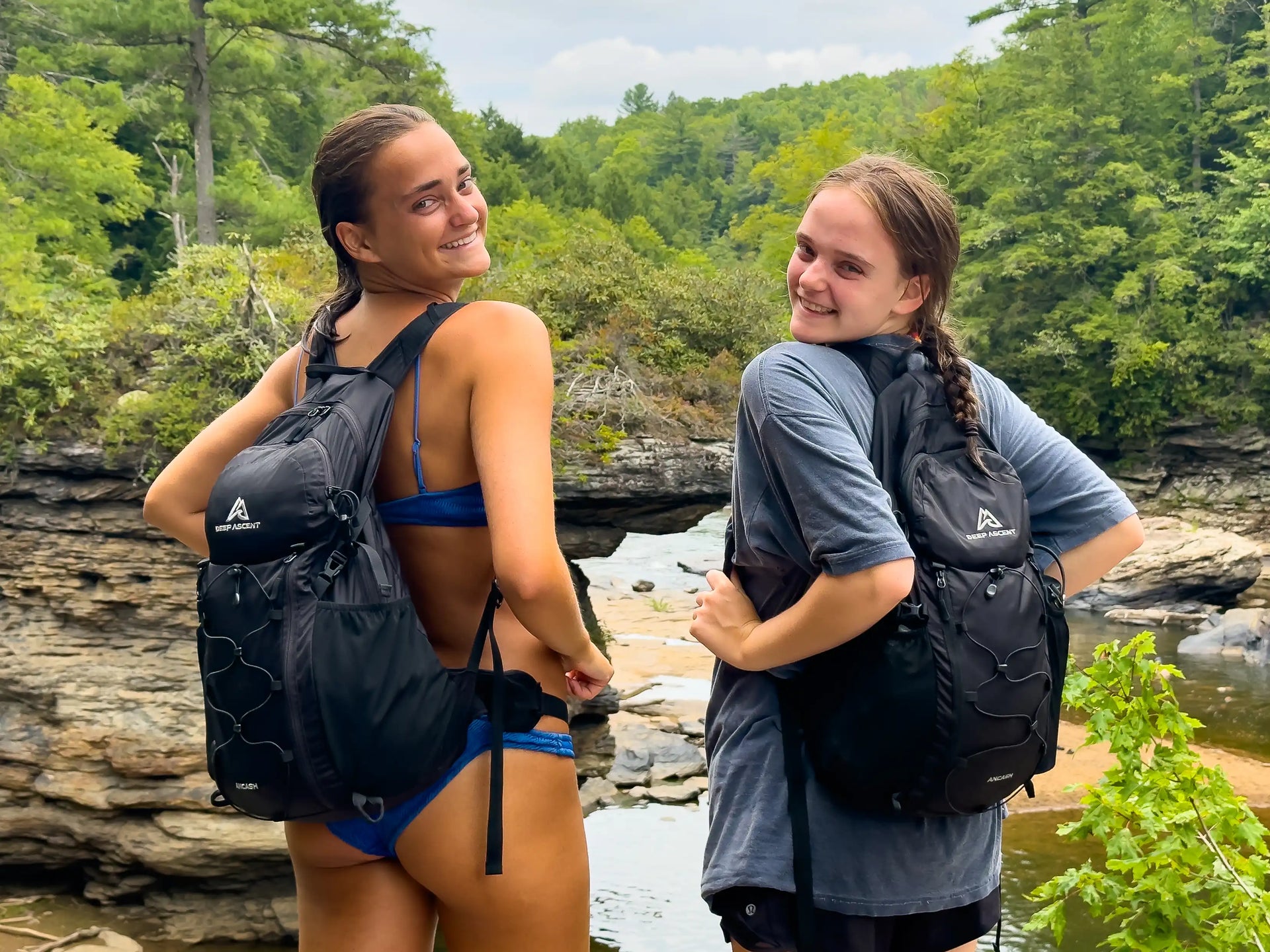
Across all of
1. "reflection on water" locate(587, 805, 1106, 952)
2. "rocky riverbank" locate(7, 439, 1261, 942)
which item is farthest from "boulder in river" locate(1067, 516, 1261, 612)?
"rocky riverbank" locate(7, 439, 1261, 942)

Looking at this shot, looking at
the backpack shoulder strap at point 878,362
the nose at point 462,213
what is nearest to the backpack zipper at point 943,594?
the backpack shoulder strap at point 878,362

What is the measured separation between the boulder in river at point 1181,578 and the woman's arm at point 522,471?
18.6 m

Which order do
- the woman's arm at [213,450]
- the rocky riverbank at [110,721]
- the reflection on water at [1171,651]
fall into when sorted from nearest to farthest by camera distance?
the woman's arm at [213,450], the rocky riverbank at [110,721], the reflection on water at [1171,651]

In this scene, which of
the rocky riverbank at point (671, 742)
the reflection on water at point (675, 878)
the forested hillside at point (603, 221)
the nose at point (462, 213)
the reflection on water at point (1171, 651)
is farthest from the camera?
the reflection on water at point (1171, 651)

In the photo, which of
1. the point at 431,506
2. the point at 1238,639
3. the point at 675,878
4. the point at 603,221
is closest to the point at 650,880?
the point at 675,878

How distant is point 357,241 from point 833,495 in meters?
0.92

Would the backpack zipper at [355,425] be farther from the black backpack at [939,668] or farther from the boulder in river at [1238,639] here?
the boulder in river at [1238,639]

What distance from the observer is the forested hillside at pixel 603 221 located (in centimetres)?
795

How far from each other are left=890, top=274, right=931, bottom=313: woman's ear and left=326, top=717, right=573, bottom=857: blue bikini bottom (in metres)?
0.93

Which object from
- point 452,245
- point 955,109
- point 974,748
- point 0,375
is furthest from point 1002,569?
point 955,109

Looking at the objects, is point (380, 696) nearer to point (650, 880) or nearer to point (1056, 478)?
point (1056, 478)

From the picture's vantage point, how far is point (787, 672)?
1797mm

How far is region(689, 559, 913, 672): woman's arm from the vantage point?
1596 millimetres

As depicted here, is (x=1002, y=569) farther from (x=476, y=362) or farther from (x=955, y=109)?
(x=955, y=109)
